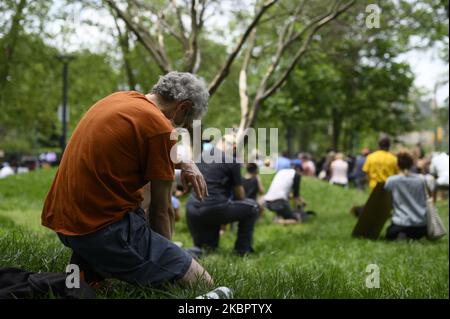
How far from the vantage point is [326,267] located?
7.23 m

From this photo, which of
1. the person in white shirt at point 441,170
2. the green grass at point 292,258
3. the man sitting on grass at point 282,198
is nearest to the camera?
the green grass at point 292,258

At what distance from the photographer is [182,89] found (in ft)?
12.4

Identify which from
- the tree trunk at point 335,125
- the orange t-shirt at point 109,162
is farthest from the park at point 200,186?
the tree trunk at point 335,125

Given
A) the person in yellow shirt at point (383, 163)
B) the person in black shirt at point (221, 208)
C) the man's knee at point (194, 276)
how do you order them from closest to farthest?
the man's knee at point (194, 276)
the person in black shirt at point (221, 208)
the person in yellow shirt at point (383, 163)

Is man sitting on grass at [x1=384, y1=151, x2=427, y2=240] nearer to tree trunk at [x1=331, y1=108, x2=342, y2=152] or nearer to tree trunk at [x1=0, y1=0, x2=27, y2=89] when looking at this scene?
tree trunk at [x1=0, y1=0, x2=27, y2=89]

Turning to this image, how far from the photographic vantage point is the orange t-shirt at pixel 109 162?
3412 mm

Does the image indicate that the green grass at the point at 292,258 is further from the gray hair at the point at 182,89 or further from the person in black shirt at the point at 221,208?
the gray hair at the point at 182,89

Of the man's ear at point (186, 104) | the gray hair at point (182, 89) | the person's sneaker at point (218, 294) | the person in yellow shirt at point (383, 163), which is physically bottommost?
the person's sneaker at point (218, 294)

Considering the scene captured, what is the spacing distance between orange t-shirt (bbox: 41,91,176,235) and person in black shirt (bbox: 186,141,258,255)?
16.4 feet

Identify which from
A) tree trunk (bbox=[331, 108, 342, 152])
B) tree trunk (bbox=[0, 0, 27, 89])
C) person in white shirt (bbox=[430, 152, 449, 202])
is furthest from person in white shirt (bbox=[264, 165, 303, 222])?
tree trunk (bbox=[331, 108, 342, 152])

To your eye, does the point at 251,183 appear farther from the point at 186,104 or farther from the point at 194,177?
the point at 186,104

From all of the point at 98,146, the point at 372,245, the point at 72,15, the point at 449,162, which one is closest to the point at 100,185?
the point at 98,146
